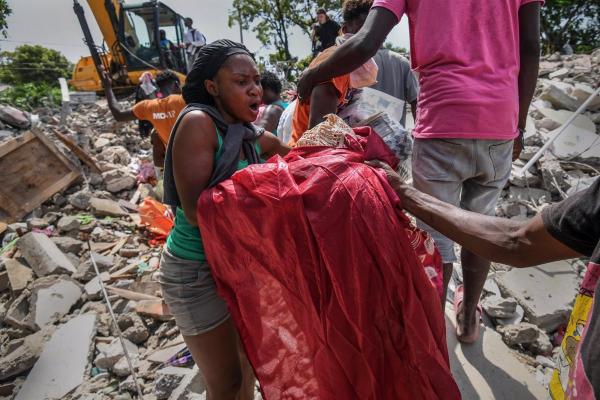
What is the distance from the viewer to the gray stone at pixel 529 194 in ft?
14.7

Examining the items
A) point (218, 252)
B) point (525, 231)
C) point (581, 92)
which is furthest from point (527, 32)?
point (581, 92)

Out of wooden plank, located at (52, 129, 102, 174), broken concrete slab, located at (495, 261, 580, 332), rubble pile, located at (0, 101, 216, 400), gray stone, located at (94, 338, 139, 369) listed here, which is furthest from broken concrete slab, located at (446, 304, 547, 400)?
wooden plank, located at (52, 129, 102, 174)

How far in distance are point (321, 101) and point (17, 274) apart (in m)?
4.19

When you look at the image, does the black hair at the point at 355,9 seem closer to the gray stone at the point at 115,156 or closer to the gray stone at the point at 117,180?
the gray stone at the point at 117,180

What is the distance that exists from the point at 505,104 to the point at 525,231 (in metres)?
0.97

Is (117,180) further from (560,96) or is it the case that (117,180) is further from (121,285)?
(560,96)

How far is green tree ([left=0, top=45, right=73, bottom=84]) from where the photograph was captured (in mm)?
32031

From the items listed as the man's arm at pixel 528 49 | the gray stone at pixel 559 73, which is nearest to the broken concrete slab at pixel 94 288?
the man's arm at pixel 528 49

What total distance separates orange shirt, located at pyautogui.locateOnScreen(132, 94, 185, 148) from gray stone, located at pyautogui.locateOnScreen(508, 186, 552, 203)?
427 cm

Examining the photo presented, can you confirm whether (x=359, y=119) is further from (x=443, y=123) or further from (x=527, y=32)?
(x=527, y=32)

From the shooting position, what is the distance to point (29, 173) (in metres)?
5.40

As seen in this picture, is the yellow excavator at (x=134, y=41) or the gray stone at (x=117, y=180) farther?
the yellow excavator at (x=134, y=41)

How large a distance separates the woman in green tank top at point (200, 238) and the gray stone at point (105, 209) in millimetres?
4540

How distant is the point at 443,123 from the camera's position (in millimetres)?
1650
